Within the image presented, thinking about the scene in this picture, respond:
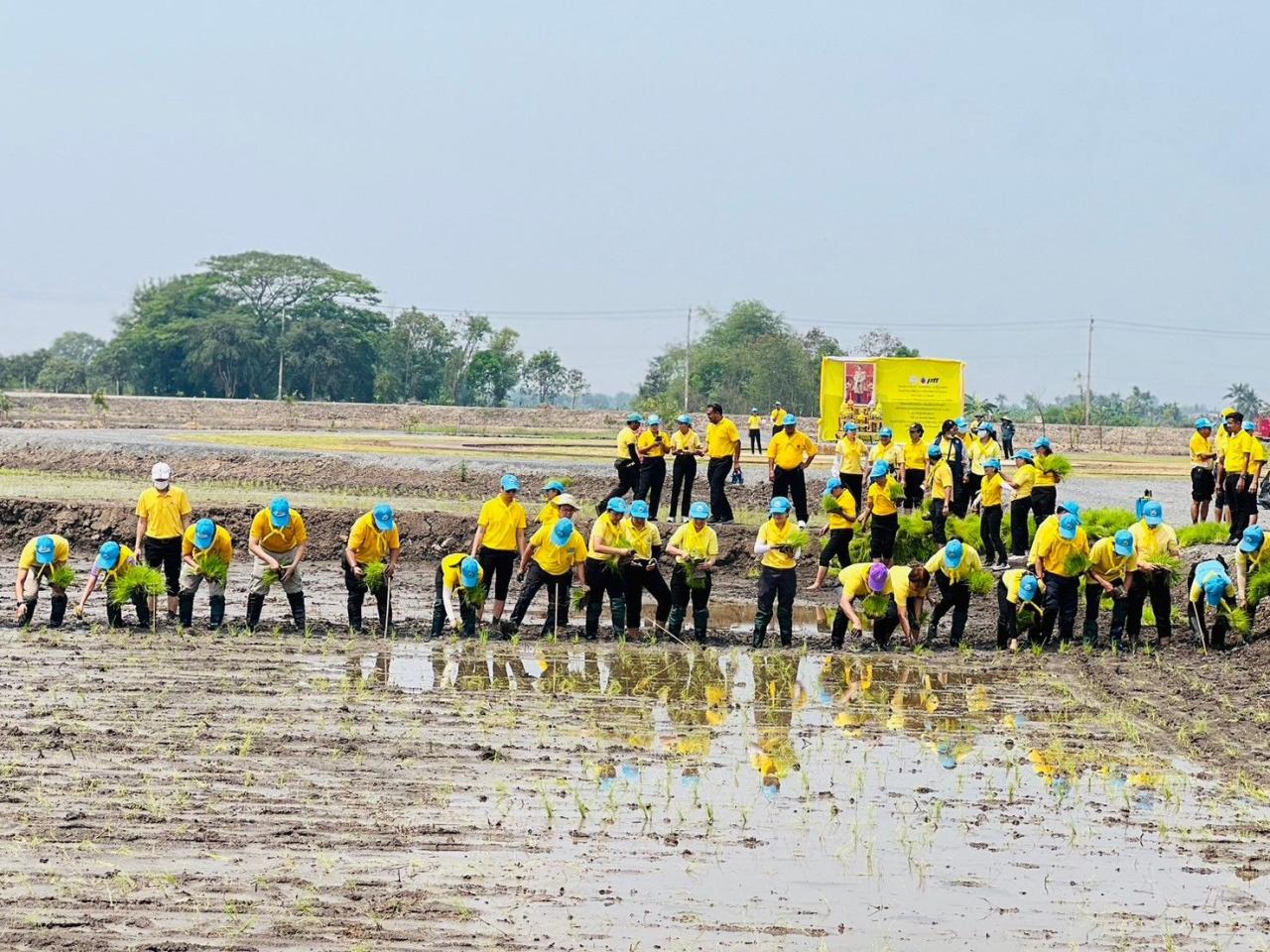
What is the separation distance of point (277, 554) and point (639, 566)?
140 inches

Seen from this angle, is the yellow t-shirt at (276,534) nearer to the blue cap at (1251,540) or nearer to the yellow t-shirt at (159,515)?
the yellow t-shirt at (159,515)

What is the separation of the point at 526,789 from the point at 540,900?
222 centimetres

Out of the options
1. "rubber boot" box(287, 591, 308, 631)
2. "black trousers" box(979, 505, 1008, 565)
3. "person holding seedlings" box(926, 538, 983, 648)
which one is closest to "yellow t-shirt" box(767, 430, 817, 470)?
"black trousers" box(979, 505, 1008, 565)

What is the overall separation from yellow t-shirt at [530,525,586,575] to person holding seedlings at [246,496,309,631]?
2278 millimetres

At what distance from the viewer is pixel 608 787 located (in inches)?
421

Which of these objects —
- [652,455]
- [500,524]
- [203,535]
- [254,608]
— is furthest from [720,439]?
[203,535]

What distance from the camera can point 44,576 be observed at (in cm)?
1722

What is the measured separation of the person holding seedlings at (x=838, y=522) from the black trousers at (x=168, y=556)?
6913 millimetres

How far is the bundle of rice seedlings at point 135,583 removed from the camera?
661 inches

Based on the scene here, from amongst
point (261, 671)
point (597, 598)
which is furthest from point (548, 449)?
point (261, 671)

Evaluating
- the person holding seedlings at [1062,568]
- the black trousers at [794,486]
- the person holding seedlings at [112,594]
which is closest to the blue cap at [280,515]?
the person holding seedlings at [112,594]

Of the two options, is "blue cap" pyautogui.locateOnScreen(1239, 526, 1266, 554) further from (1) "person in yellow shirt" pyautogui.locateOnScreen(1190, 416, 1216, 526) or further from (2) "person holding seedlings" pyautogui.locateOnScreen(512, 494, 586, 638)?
(1) "person in yellow shirt" pyautogui.locateOnScreen(1190, 416, 1216, 526)

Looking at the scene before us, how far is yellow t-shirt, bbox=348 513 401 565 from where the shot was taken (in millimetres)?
17469

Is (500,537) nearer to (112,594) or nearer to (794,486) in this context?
(112,594)
